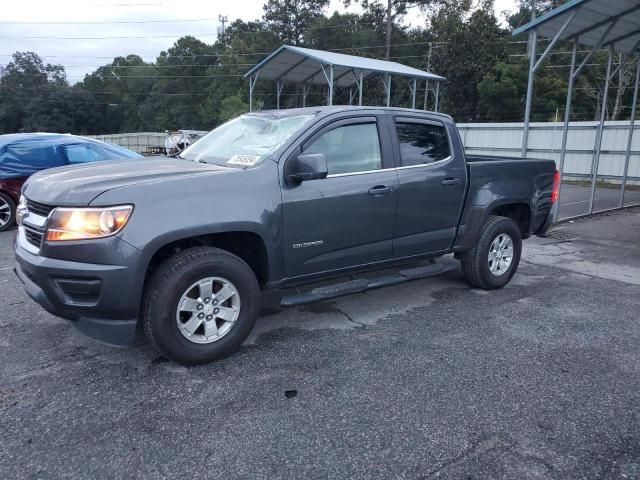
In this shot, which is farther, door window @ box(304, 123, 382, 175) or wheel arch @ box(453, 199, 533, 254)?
wheel arch @ box(453, 199, 533, 254)

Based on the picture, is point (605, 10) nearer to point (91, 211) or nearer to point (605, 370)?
point (605, 370)

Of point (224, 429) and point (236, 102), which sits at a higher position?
point (236, 102)

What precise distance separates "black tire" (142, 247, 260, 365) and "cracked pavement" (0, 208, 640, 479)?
0.51 ft

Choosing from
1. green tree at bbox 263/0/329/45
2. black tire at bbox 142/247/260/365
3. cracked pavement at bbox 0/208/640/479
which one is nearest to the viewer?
cracked pavement at bbox 0/208/640/479

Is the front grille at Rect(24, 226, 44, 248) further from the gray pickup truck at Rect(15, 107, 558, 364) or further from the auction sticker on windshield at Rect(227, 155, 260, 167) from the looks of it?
the auction sticker on windshield at Rect(227, 155, 260, 167)

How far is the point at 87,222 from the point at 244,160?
1310mm

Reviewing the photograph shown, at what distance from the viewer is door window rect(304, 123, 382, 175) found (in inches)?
168

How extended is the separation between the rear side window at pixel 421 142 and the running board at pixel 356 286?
40.5 inches

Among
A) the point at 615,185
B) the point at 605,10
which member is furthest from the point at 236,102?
the point at 605,10

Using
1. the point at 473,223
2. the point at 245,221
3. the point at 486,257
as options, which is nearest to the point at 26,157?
the point at 245,221

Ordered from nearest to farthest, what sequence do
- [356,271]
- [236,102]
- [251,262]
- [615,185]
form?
[251,262], [356,271], [615,185], [236,102]

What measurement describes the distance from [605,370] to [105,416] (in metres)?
3.44

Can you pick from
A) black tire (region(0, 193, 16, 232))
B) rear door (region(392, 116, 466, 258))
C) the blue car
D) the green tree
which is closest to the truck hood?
rear door (region(392, 116, 466, 258))

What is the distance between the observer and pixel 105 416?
→ 3.06 metres
